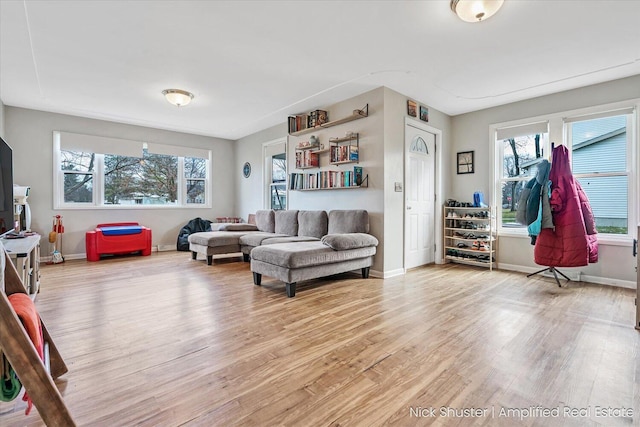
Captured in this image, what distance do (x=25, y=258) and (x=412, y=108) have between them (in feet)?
15.3

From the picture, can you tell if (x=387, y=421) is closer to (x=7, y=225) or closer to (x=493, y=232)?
(x=7, y=225)

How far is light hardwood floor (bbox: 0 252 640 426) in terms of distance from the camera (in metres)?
1.41

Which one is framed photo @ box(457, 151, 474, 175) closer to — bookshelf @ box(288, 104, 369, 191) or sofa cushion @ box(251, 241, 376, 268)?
bookshelf @ box(288, 104, 369, 191)

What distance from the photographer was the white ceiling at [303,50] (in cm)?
246

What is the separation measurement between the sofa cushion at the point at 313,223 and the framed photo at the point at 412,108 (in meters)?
1.92

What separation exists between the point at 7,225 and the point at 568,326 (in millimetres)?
4330

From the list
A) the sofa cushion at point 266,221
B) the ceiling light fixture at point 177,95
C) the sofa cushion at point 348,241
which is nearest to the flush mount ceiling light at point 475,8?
the sofa cushion at point 348,241

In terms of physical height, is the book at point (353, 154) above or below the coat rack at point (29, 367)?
above

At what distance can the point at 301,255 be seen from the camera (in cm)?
318

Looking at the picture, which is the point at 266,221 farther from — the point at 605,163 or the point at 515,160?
the point at 605,163

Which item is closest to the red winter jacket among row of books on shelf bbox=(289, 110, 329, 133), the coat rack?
row of books on shelf bbox=(289, 110, 329, 133)

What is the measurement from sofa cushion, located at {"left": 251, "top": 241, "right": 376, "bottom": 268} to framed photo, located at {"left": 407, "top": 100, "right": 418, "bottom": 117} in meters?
2.16

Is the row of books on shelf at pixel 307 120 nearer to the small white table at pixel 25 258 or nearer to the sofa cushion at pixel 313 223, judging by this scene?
the sofa cushion at pixel 313 223

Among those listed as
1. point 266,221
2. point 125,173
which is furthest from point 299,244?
point 125,173
